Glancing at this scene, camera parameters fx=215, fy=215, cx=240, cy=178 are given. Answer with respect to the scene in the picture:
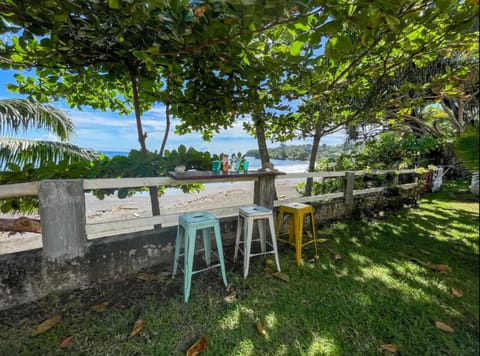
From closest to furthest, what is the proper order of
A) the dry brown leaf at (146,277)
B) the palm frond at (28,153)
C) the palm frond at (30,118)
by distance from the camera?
1. the dry brown leaf at (146,277)
2. the palm frond at (28,153)
3. the palm frond at (30,118)

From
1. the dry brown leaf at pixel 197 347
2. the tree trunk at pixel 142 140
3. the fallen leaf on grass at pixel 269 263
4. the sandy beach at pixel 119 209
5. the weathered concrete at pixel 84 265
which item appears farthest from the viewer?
the sandy beach at pixel 119 209

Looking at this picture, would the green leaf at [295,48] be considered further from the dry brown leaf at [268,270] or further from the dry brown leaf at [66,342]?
the dry brown leaf at [66,342]

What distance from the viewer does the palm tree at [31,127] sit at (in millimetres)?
4367

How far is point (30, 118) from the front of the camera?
5.39 metres

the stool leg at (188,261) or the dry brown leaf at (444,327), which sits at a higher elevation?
the stool leg at (188,261)

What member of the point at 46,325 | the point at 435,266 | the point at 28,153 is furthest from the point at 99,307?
the point at 28,153

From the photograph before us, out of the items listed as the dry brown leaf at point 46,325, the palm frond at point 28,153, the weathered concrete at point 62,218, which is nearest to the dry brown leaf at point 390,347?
the dry brown leaf at point 46,325

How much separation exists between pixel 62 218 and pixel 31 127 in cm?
550

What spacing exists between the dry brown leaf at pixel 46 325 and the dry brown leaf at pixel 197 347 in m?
1.07

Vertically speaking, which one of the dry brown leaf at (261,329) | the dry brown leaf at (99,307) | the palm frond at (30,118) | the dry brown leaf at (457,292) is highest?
the palm frond at (30,118)

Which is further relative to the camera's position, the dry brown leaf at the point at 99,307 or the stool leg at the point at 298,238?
the stool leg at the point at 298,238

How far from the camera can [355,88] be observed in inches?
133

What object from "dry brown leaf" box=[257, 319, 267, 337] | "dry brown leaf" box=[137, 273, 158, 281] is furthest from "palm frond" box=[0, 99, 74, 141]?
"dry brown leaf" box=[257, 319, 267, 337]

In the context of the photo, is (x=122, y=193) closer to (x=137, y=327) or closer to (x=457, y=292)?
(x=137, y=327)
